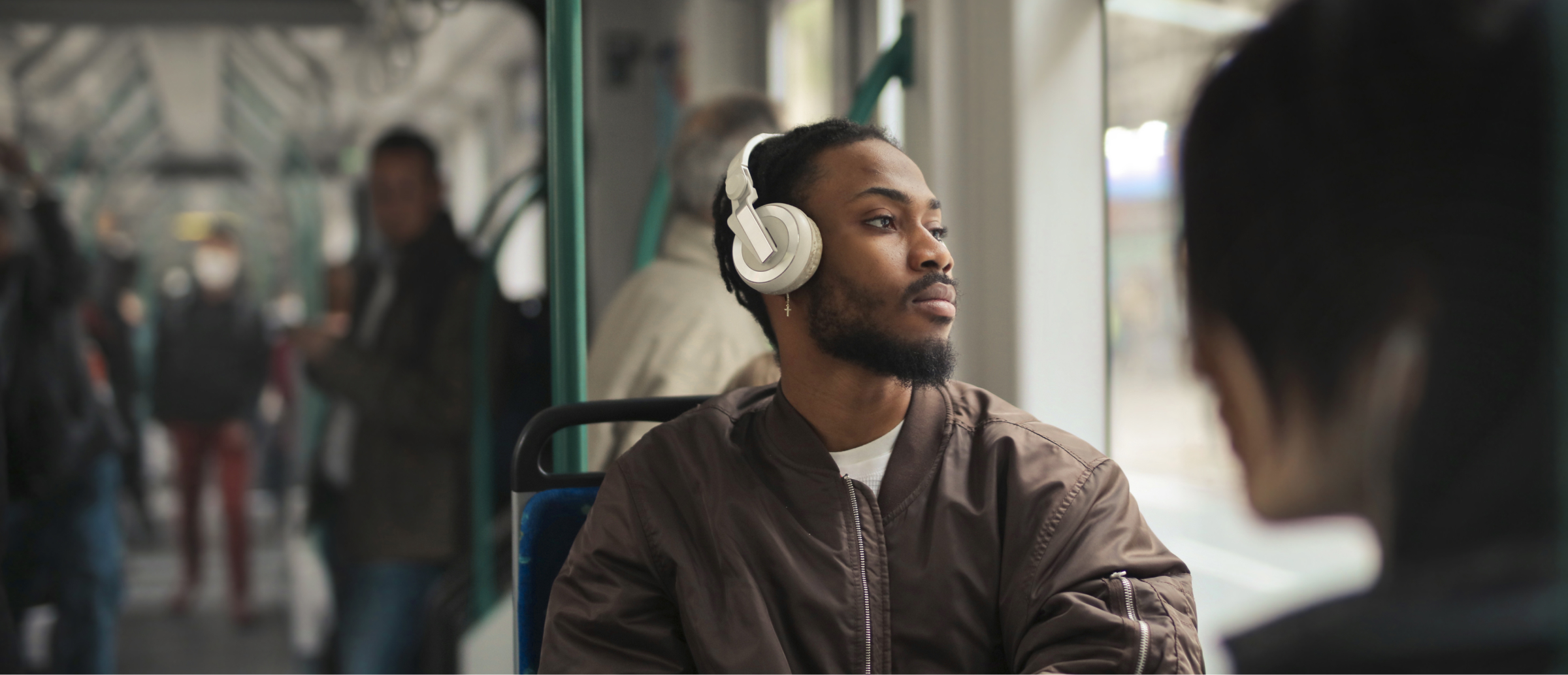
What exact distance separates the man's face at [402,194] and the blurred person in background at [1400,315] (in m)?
2.43

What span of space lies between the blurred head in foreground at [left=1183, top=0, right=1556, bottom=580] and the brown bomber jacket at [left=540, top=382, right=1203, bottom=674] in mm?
452

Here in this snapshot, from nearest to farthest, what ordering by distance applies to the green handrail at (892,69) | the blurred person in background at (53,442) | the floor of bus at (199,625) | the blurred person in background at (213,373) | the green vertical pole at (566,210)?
the green vertical pole at (566,210) < the green handrail at (892,69) < the blurred person in background at (53,442) < the floor of bus at (199,625) < the blurred person in background at (213,373)

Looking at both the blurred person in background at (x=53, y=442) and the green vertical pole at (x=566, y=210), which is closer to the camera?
the green vertical pole at (x=566, y=210)

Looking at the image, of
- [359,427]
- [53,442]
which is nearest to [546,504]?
[359,427]

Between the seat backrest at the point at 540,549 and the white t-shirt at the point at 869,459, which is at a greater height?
the white t-shirt at the point at 869,459

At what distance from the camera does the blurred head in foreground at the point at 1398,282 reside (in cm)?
38

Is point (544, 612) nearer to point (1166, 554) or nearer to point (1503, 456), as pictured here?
point (1166, 554)

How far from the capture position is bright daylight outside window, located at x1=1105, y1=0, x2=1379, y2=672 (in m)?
0.39

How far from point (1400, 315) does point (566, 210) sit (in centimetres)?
118

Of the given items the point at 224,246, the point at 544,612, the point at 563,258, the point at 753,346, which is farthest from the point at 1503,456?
the point at 224,246

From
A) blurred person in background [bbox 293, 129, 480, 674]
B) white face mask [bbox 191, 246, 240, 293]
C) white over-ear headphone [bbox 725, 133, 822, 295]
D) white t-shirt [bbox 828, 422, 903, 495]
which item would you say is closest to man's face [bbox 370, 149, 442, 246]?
blurred person in background [bbox 293, 129, 480, 674]

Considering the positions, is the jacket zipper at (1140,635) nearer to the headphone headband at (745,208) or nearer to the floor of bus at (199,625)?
the headphone headband at (745,208)

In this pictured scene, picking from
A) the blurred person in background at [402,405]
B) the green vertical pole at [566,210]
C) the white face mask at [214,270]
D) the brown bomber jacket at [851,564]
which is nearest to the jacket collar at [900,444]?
the brown bomber jacket at [851,564]

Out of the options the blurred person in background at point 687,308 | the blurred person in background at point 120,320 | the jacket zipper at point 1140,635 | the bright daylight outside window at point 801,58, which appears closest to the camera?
the jacket zipper at point 1140,635
